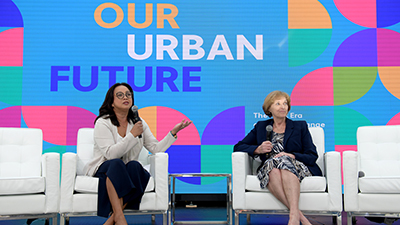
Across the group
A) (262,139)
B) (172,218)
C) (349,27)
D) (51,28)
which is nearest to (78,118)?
(51,28)

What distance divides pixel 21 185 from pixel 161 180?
3.27 feet

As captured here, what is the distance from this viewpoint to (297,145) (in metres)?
3.06

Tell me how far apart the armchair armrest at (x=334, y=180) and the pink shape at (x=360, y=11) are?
2.11 m

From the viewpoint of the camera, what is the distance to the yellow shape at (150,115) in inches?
166

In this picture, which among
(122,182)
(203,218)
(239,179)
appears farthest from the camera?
(203,218)

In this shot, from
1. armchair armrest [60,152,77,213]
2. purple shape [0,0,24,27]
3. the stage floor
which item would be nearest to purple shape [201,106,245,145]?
the stage floor

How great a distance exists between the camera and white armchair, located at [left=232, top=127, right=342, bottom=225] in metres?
2.74

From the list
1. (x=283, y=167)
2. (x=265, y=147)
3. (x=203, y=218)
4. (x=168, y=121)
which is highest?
(x=168, y=121)

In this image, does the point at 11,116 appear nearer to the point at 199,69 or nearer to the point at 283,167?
the point at 199,69

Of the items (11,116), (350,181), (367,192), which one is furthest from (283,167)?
(11,116)

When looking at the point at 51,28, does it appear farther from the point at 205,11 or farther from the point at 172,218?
the point at 172,218

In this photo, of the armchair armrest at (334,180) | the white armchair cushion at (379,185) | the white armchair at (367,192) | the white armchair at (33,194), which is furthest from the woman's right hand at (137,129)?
the white armchair cushion at (379,185)

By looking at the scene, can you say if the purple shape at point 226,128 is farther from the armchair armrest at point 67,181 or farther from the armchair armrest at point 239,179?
the armchair armrest at point 67,181

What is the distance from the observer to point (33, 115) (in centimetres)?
418
